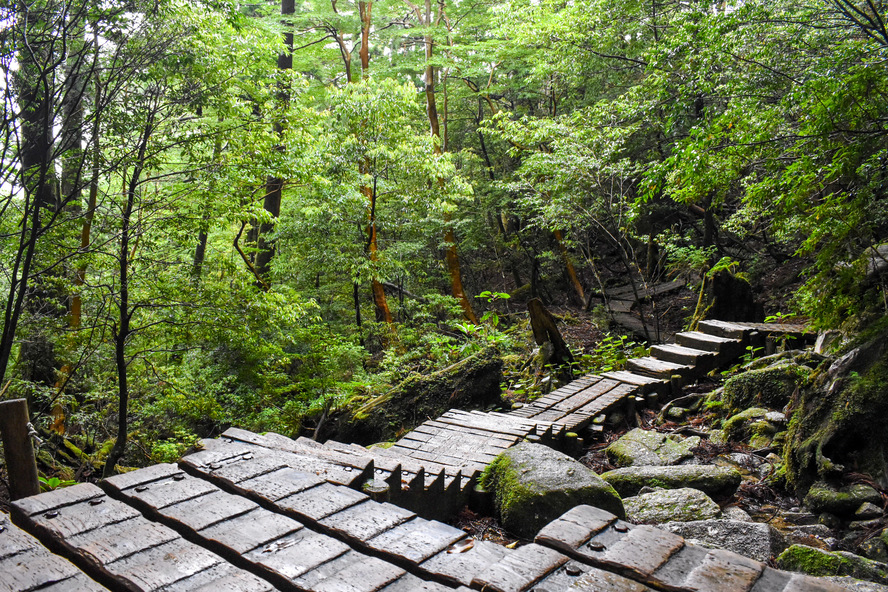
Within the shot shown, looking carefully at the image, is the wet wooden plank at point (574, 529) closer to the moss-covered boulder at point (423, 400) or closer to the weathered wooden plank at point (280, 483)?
the weathered wooden plank at point (280, 483)

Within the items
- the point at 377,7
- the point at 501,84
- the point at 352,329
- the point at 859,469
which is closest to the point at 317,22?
the point at 377,7

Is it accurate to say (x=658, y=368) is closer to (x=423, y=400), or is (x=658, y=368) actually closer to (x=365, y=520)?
(x=423, y=400)

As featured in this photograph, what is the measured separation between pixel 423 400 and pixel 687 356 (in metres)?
4.17

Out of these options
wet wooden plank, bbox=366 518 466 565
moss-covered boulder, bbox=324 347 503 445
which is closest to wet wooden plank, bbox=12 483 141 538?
wet wooden plank, bbox=366 518 466 565

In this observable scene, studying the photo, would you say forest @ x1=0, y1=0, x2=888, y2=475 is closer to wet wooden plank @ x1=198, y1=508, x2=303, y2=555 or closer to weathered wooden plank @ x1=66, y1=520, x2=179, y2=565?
weathered wooden plank @ x1=66, y1=520, x2=179, y2=565

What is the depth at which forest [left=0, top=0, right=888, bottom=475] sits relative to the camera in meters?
4.51

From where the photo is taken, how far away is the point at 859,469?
3.96 m

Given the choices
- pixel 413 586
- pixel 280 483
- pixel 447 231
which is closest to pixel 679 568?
pixel 413 586

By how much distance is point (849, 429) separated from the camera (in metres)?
4.00

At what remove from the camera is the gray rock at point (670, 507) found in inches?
140

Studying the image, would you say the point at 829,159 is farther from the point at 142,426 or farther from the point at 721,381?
the point at 142,426

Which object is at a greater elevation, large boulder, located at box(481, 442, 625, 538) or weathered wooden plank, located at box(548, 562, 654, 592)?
weathered wooden plank, located at box(548, 562, 654, 592)

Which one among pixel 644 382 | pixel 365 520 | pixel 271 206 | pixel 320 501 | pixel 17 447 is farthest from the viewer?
pixel 271 206

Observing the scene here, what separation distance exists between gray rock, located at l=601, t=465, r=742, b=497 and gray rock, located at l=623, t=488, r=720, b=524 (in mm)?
337
